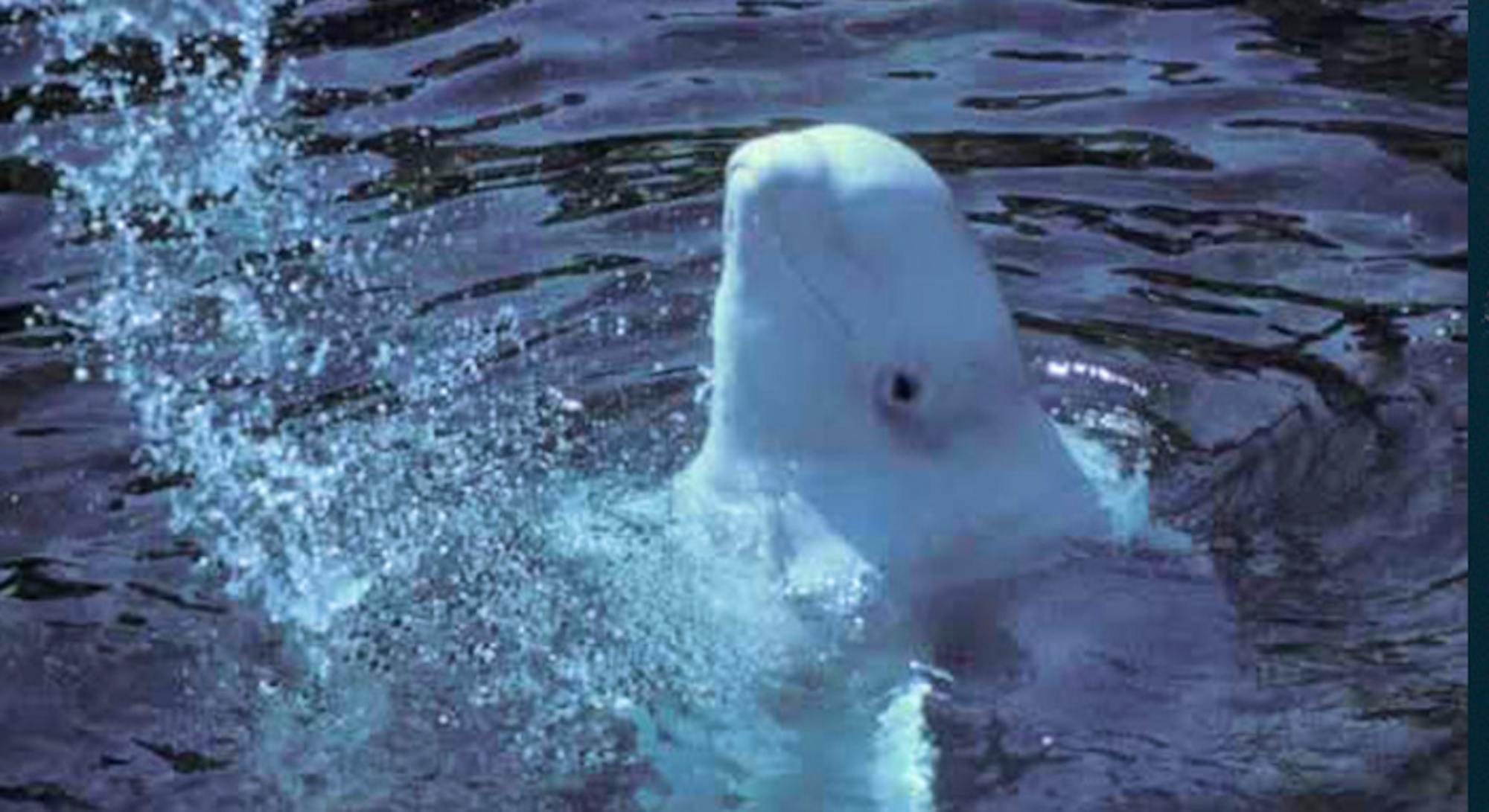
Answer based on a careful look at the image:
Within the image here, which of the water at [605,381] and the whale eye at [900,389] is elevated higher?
the whale eye at [900,389]

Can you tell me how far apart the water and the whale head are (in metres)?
0.25

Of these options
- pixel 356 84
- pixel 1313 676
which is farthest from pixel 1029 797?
pixel 356 84

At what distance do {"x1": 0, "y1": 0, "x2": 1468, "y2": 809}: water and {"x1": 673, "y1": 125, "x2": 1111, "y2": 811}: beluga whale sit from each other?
16cm

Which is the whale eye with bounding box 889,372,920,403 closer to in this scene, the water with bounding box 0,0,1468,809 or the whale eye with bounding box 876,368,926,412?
the whale eye with bounding box 876,368,926,412

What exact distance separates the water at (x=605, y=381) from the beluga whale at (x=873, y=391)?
0.16 m

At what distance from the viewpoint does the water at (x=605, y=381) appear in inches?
252

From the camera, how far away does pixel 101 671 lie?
6.76 m

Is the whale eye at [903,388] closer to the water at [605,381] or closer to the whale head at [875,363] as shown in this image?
the whale head at [875,363]

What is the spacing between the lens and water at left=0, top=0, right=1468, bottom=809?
639cm

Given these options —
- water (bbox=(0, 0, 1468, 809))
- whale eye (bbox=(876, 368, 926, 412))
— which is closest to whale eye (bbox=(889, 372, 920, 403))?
whale eye (bbox=(876, 368, 926, 412))

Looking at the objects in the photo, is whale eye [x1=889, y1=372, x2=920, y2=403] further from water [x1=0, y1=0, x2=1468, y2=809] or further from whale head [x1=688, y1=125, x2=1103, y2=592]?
water [x1=0, y1=0, x2=1468, y2=809]

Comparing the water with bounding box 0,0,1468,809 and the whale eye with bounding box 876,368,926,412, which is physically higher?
the whale eye with bounding box 876,368,926,412

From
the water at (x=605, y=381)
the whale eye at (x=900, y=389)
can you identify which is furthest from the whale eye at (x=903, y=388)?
the water at (x=605, y=381)

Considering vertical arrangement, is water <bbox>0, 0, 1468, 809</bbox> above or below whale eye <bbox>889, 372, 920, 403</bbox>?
below
